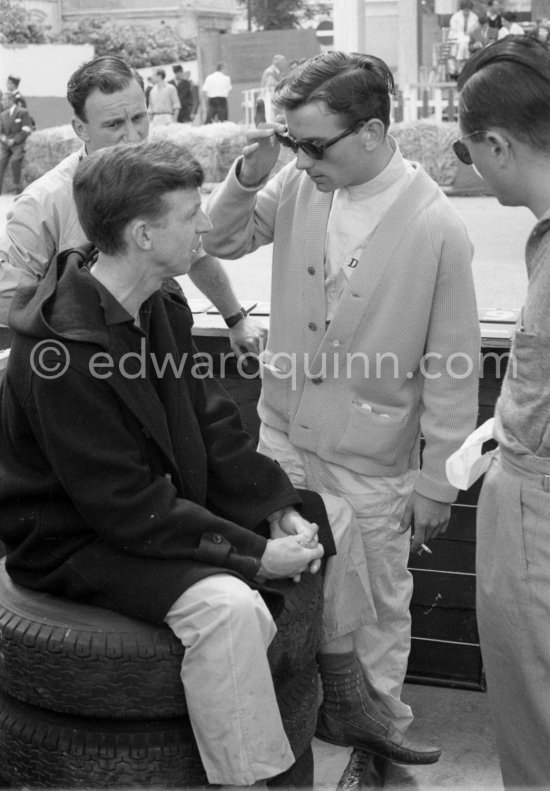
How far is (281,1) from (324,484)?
132 feet

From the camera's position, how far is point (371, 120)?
106 inches


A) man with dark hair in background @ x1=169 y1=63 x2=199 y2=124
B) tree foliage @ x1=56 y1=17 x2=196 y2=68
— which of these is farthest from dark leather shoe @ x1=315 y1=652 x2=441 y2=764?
tree foliage @ x1=56 y1=17 x2=196 y2=68

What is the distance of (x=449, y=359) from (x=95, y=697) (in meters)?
1.23

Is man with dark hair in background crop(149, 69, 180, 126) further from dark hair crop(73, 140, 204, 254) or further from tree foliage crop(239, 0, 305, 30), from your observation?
dark hair crop(73, 140, 204, 254)

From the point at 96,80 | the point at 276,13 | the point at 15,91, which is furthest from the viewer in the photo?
the point at 276,13

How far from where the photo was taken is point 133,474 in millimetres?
2348

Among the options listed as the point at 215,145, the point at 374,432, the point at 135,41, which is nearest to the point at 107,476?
the point at 374,432

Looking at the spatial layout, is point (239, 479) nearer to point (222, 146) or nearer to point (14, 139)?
point (222, 146)

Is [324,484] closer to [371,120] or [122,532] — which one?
[122,532]

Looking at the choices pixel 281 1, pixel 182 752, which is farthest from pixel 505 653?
→ pixel 281 1

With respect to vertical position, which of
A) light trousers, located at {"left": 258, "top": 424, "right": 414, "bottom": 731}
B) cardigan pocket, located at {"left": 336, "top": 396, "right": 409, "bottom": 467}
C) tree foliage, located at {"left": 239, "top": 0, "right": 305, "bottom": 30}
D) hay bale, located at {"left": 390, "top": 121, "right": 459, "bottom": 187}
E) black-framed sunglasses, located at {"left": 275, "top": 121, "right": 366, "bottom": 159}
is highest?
black-framed sunglasses, located at {"left": 275, "top": 121, "right": 366, "bottom": 159}

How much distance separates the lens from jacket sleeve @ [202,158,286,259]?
295 cm

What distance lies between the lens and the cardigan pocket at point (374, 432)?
112 inches

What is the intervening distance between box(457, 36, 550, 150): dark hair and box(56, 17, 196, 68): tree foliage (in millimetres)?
38562
